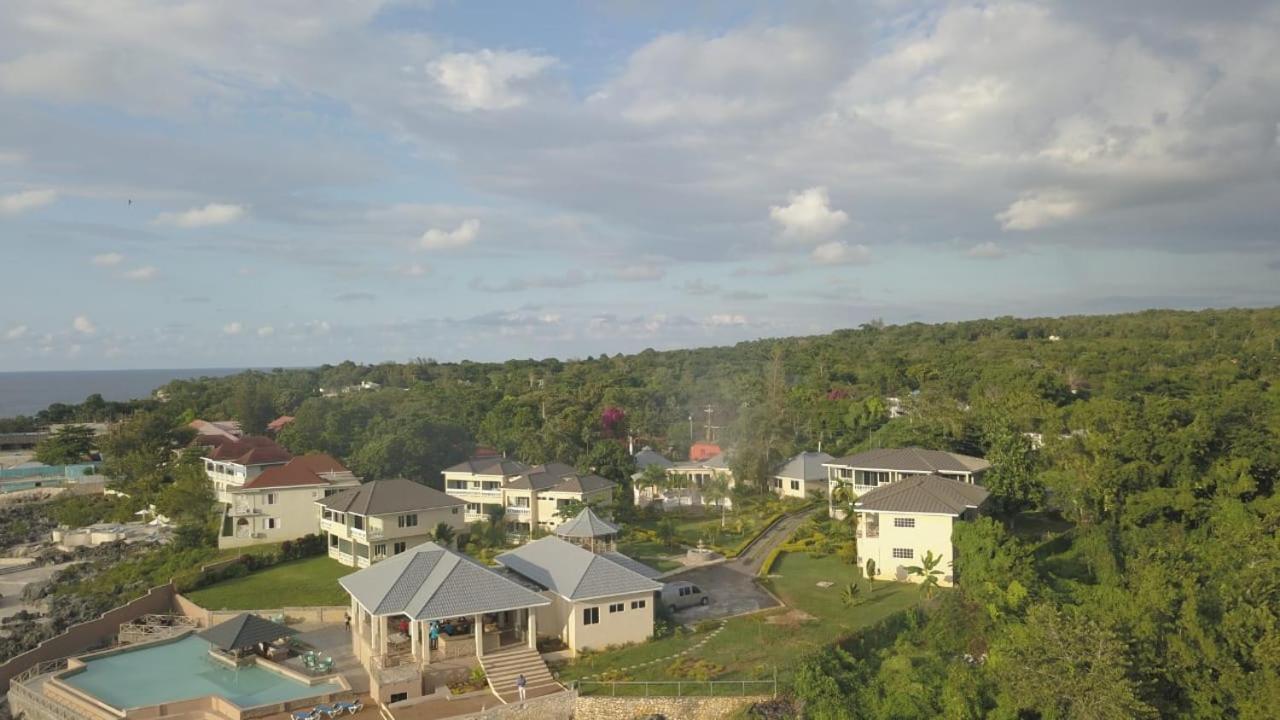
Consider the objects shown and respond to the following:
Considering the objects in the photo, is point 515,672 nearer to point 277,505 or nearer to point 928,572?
point 928,572

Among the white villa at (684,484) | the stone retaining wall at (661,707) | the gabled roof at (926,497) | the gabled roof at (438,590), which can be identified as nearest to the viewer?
the stone retaining wall at (661,707)

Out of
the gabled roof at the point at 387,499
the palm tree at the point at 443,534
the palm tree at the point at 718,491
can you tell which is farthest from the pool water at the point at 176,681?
the palm tree at the point at 718,491

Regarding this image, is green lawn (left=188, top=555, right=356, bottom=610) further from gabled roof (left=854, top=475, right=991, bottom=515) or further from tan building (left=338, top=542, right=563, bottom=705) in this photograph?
gabled roof (left=854, top=475, right=991, bottom=515)

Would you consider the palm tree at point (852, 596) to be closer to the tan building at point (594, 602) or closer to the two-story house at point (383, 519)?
the tan building at point (594, 602)

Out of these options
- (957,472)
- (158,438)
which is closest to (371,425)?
(158,438)

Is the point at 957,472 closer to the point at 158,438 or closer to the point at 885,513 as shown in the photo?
the point at 885,513

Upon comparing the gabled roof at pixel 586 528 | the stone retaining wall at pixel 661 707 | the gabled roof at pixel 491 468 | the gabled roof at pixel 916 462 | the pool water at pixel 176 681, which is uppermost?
the gabled roof at pixel 916 462
